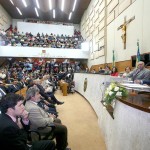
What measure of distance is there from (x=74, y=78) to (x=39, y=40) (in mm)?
6583

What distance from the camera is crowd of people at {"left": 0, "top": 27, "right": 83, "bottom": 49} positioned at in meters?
15.9

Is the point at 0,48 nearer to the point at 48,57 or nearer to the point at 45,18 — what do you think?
the point at 48,57

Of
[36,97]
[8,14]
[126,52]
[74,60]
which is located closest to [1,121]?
[36,97]

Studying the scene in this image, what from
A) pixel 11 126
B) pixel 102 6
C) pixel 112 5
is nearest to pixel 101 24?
pixel 102 6

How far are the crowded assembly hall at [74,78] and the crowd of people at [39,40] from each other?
77 millimetres

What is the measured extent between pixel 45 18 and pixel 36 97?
17981 millimetres

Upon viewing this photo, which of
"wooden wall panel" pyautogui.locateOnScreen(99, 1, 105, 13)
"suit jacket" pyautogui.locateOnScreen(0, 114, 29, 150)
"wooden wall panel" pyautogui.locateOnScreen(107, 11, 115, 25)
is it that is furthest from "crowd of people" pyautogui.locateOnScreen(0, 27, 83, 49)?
"suit jacket" pyautogui.locateOnScreen(0, 114, 29, 150)

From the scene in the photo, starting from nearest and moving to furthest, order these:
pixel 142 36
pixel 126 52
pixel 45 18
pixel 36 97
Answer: pixel 36 97 < pixel 142 36 < pixel 126 52 < pixel 45 18

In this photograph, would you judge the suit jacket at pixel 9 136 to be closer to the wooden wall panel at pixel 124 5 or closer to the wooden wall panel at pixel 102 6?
the wooden wall panel at pixel 124 5

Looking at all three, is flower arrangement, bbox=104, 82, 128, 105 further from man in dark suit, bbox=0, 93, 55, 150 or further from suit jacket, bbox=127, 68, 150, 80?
suit jacket, bbox=127, 68, 150, 80

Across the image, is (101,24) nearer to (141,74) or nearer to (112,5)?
(112,5)

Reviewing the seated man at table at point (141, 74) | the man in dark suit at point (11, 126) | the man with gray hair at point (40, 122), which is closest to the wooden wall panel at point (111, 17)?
the seated man at table at point (141, 74)

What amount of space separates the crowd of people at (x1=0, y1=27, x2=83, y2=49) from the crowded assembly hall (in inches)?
3.0

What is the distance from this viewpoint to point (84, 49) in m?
16.5
